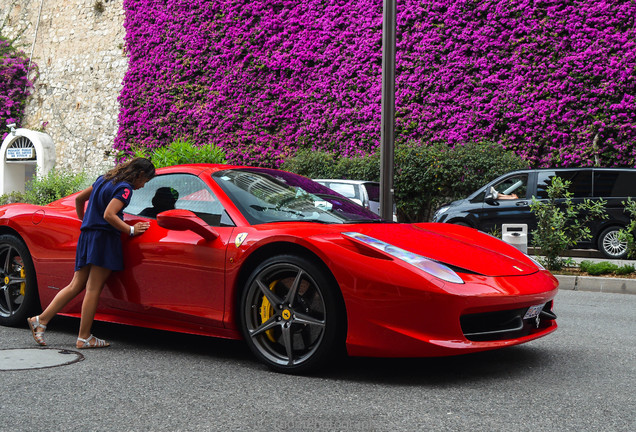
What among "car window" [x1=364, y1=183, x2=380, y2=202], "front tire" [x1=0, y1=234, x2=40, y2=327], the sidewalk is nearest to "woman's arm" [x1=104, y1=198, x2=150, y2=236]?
"front tire" [x1=0, y1=234, x2=40, y2=327]

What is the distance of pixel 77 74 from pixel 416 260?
26.2 meters

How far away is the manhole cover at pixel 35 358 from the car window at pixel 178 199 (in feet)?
3.53

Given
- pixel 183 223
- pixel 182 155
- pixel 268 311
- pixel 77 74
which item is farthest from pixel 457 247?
pixel 77 74

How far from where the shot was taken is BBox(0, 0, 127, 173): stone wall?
86.2 feet

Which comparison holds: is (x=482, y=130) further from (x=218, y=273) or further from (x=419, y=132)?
(x=218, y=273)

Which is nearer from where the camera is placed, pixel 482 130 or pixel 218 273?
pixel 218 273

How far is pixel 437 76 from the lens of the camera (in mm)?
18000

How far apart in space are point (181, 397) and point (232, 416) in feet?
1.45

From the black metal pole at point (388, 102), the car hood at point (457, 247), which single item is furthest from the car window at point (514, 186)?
the car hood at point (457, 247)

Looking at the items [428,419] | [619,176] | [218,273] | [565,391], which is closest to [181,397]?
[218,273]

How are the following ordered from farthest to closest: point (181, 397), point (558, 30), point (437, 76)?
point (437, 76) < point (558, 30) < point (181, 397)

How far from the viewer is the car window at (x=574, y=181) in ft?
43.4

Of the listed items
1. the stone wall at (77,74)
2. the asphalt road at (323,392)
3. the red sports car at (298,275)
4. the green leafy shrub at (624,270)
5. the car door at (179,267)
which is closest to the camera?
the asphalt road at (323,392)

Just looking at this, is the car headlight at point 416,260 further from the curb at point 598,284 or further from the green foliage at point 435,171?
the green foliage at point 435,171
